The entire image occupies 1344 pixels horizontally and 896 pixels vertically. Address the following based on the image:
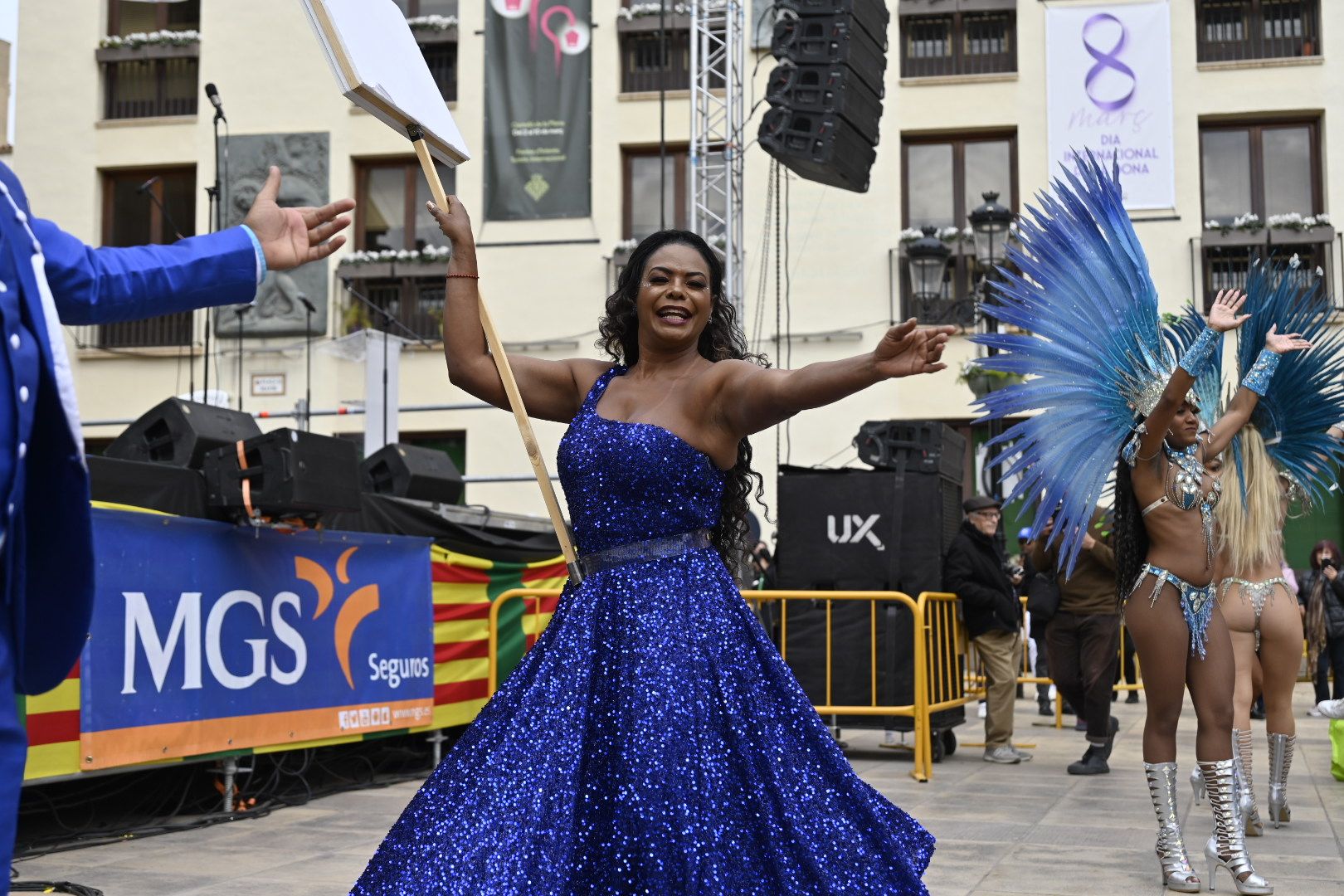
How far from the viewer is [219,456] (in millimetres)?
7188

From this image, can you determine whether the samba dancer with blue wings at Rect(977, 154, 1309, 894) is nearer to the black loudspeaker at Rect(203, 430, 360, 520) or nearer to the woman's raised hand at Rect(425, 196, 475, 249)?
the woman's raised hand at Rect(425, 196, 475, 249)

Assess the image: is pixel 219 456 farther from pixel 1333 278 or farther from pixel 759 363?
pixel 1333 278

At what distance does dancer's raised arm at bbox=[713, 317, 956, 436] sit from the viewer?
3.18 m

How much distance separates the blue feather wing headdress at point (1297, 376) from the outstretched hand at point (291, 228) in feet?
14.4

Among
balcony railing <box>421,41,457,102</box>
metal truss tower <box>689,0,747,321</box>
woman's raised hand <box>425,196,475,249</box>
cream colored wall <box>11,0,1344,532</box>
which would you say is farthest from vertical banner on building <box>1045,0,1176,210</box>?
woman's raised hand <box>425,196,475,249</box>

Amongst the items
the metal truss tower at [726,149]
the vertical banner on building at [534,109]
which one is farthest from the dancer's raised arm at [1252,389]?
the vertical banner on building at [534,109]

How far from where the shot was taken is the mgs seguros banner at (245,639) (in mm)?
6320

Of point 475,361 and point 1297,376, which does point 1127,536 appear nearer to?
point 1297,376

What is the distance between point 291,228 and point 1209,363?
4.39 meters

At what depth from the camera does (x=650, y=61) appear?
21.0 meters

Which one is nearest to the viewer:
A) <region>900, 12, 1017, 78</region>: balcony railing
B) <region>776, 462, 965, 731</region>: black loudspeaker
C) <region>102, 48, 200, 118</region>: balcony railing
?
<region>776, 462, 965, 731</region>: black loudspeaker

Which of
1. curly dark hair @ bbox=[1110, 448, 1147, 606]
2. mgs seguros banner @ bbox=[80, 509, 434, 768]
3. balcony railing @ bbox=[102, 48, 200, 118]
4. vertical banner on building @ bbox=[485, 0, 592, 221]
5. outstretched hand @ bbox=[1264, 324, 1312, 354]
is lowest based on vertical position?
mgs seguros banner @ bbox=[80, 509, 434, 768]

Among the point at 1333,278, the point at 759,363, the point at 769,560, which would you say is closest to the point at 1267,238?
the point at 1333,278

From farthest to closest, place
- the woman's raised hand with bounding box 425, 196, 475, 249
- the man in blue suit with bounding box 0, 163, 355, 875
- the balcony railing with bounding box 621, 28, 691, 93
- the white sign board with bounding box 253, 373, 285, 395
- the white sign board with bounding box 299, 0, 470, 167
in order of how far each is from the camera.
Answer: the white sign board with bounding box 253, 373, 285, 395 → the balcony railing with bounding box 621, 28, 691, 93 → the woman's raised hand with bounding box 425, 196, 475, 249 → the white sign board with bounding box 299, 0, 470, 167 → the man in blue suit with bounding box 0, 163, 355, 875
